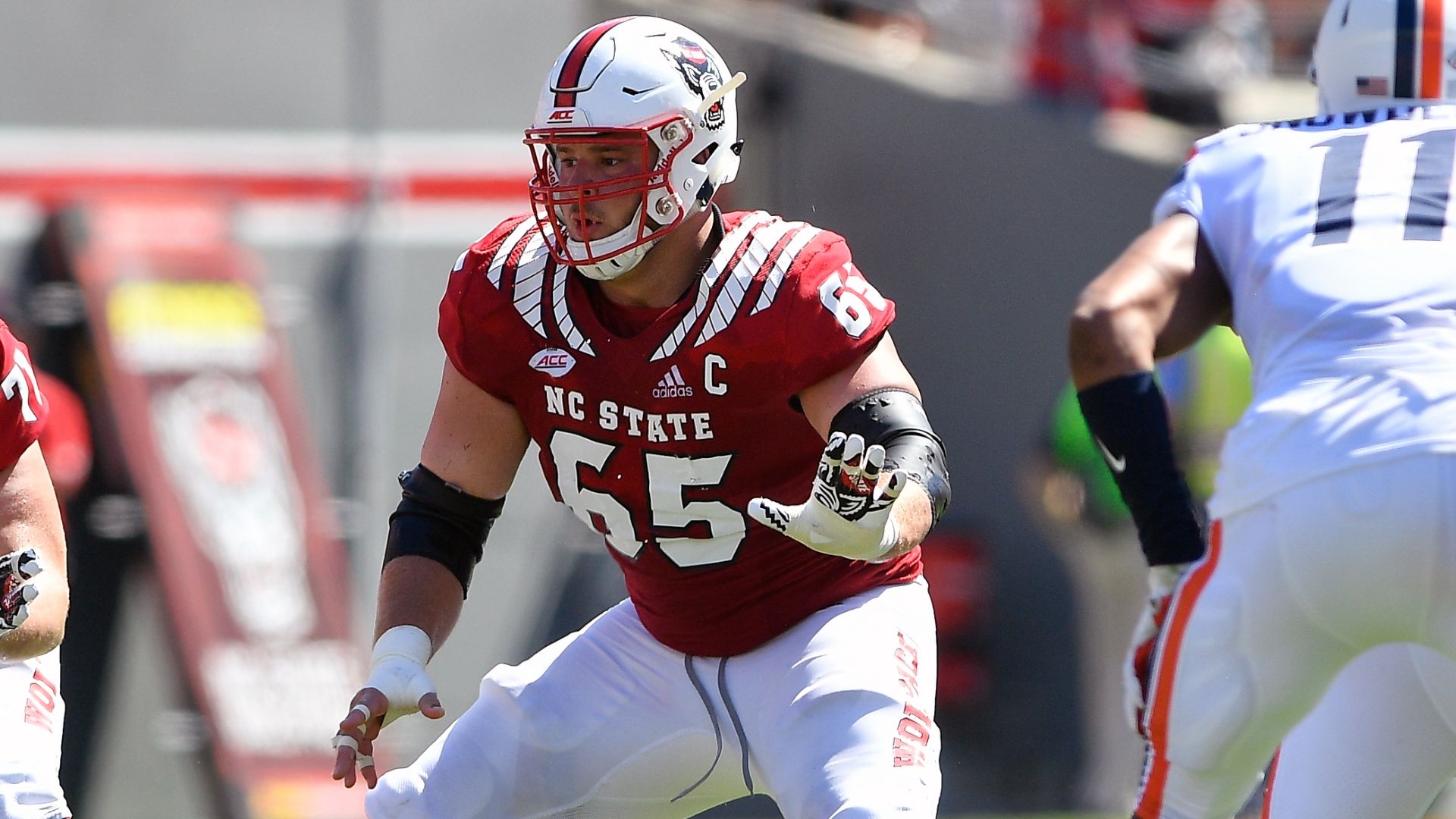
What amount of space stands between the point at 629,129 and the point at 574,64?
16 cm

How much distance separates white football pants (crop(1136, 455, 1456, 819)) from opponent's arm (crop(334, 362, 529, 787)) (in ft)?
4.14

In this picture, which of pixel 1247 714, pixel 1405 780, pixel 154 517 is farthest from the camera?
pixel 154 517

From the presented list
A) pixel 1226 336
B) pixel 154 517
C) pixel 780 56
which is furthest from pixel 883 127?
pixel 154 517

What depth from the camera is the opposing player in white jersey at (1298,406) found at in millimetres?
3422

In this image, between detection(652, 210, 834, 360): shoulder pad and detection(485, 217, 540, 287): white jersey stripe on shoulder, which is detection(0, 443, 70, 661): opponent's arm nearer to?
detection(485, 217, 540, 287): white jersey stripe on shoulder

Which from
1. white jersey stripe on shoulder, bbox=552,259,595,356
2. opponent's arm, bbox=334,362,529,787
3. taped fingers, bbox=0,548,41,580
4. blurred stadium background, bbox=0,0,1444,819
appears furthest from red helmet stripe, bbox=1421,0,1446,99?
blurred stadium background, bbox=0,0,1444,819

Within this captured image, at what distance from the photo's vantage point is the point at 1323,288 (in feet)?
11.8

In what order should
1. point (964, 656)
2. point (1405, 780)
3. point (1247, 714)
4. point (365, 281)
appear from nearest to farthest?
point (1247, 714), point (1405, 780), point (365, 281), point (964, 656)

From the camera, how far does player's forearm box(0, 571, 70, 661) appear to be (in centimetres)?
389

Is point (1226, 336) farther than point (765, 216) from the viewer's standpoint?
Yes

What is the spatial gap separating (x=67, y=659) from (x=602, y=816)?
4.97m

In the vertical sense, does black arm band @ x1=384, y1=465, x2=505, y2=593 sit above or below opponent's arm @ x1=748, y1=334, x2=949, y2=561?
below

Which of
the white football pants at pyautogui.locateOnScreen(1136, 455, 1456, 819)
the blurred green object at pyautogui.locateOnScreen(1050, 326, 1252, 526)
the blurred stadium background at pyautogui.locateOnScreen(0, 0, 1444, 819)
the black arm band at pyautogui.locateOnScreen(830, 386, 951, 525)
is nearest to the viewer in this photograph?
the white football pants at pyautogui.locateOnScreen(1136, 455, 1456, 819)

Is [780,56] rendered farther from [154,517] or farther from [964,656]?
[154,517]
